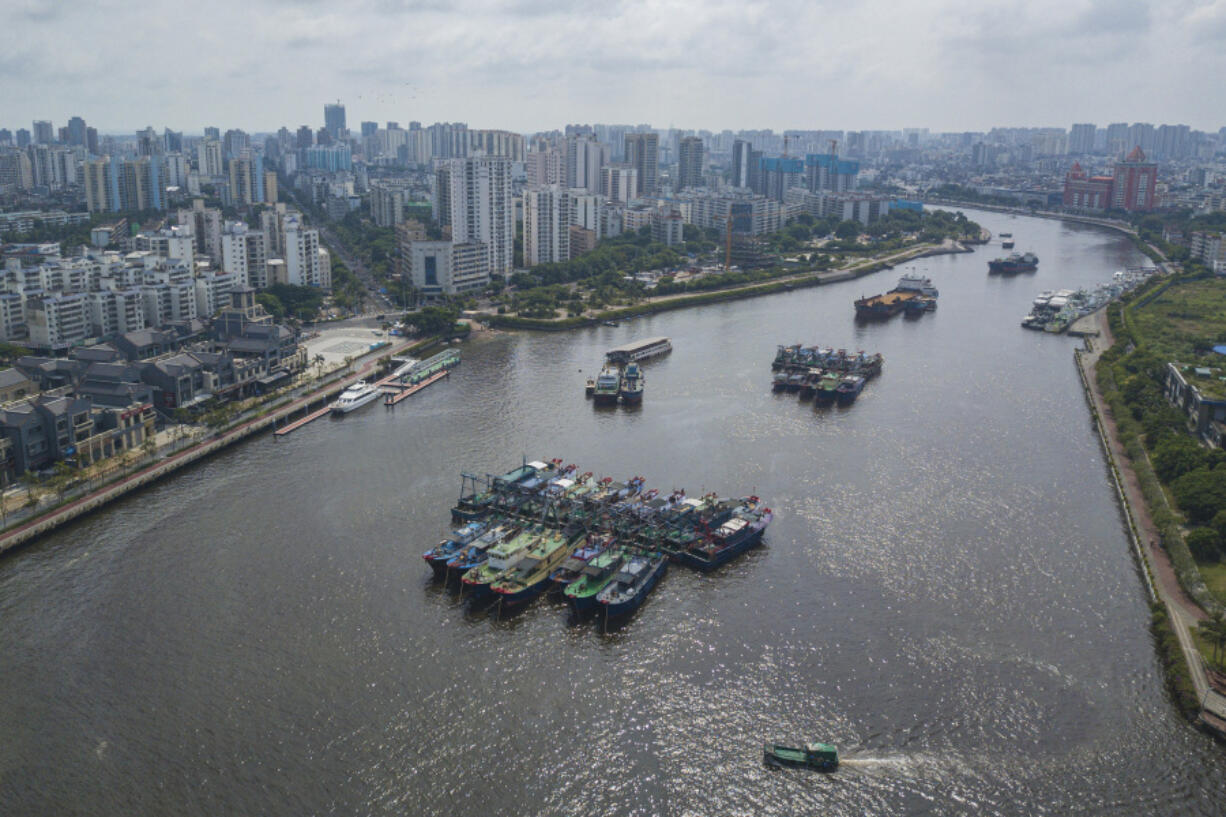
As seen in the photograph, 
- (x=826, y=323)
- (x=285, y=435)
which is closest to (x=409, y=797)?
(x=285, y=435)

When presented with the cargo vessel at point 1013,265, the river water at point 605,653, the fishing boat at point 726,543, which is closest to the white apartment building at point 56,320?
the river water at point 605,653

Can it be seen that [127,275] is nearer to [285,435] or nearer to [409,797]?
[285,435]

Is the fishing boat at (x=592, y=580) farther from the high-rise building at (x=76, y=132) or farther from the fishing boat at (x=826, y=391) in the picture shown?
the high-rise building at (x=76, y=132)

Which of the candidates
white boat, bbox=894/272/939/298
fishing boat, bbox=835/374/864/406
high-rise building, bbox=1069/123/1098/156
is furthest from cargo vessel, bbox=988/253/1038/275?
high-rise building, bbox=1069/123/1098/156

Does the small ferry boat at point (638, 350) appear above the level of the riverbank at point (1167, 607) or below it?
above

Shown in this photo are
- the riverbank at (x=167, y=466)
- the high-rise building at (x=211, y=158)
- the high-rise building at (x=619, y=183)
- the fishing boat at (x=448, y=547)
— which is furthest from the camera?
the high-rise building at (x=211, y=158)

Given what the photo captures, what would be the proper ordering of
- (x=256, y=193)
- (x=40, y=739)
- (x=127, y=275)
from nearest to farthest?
(x=40, y=739) < (x=127, y=275) < (x=256, y=193)
